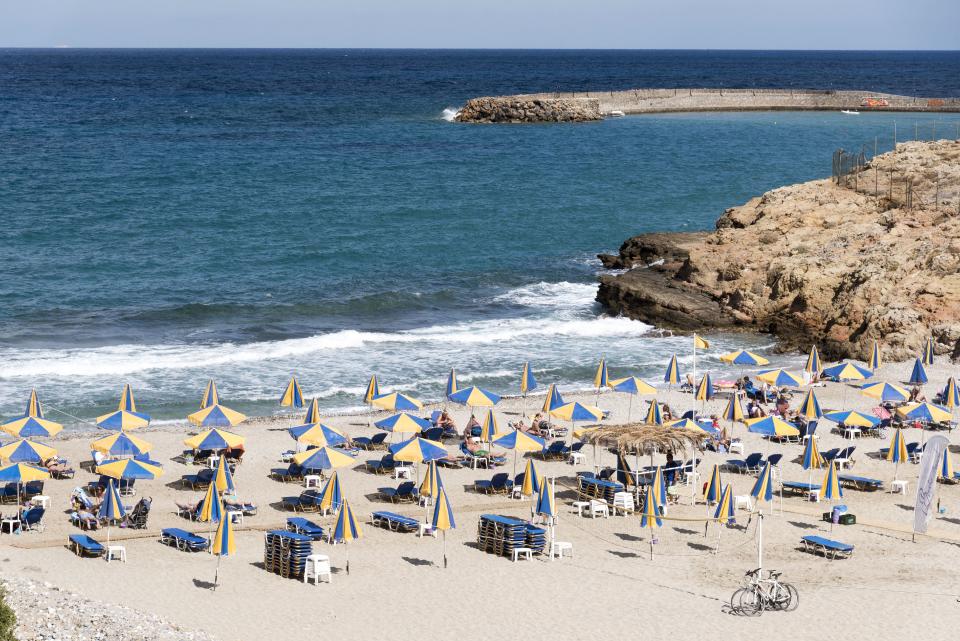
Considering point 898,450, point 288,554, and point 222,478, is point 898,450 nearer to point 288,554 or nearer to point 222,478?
point 288,554

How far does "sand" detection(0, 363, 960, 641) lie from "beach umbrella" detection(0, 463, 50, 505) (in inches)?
31.2

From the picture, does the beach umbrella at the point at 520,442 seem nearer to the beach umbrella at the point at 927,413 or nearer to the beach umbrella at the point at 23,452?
the beach umbrella at the point at 927,413

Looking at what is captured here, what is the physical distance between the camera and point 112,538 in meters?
22.6

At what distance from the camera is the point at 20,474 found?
2397 centimetres

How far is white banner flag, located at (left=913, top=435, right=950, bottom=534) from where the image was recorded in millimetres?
21484

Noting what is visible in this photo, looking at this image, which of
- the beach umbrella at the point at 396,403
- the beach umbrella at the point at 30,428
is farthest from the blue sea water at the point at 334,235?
the beach umbrella at the point at 30,428

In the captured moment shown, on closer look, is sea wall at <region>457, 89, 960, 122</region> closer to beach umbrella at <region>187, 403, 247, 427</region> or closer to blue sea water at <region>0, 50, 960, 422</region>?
blue sea water at <region>0, 50, 960, 422</region>

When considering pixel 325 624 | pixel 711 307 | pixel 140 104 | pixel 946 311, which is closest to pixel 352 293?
pixel 711 307

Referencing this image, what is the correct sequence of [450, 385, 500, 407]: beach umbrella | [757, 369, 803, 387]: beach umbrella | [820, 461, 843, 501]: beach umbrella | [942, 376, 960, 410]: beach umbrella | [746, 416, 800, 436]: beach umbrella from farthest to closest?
[757, 369, 803, 387]: beach umbrella → [942, 376, 960, 410]: beach umbrella → [450, 385, 500, 407]: beach umbrella → [746, 416, 800, 436]: beach umbrella → [820, 461, 843, 501]: beach umbrella

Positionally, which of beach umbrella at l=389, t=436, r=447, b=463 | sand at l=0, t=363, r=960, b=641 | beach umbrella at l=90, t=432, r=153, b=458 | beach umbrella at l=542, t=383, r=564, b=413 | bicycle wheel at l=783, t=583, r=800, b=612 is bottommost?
sand at l=0, t=363, r=960, b=641

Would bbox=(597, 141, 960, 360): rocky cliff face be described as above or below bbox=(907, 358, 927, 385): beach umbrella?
above

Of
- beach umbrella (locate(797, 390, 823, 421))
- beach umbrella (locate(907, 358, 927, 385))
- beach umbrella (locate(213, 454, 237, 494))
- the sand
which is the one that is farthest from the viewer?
beach umbrella (locate(907, 358, 927, 385))

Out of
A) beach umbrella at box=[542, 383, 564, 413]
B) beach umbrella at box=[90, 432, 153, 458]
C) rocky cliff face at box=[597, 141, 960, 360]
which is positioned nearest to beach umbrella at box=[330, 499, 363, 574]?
beach umbrella at box=[90, 432, 153, 458]

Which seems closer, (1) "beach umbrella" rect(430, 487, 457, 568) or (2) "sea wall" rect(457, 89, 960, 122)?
(1) "beach umbrella" rect(430, 487, 457, 568)
